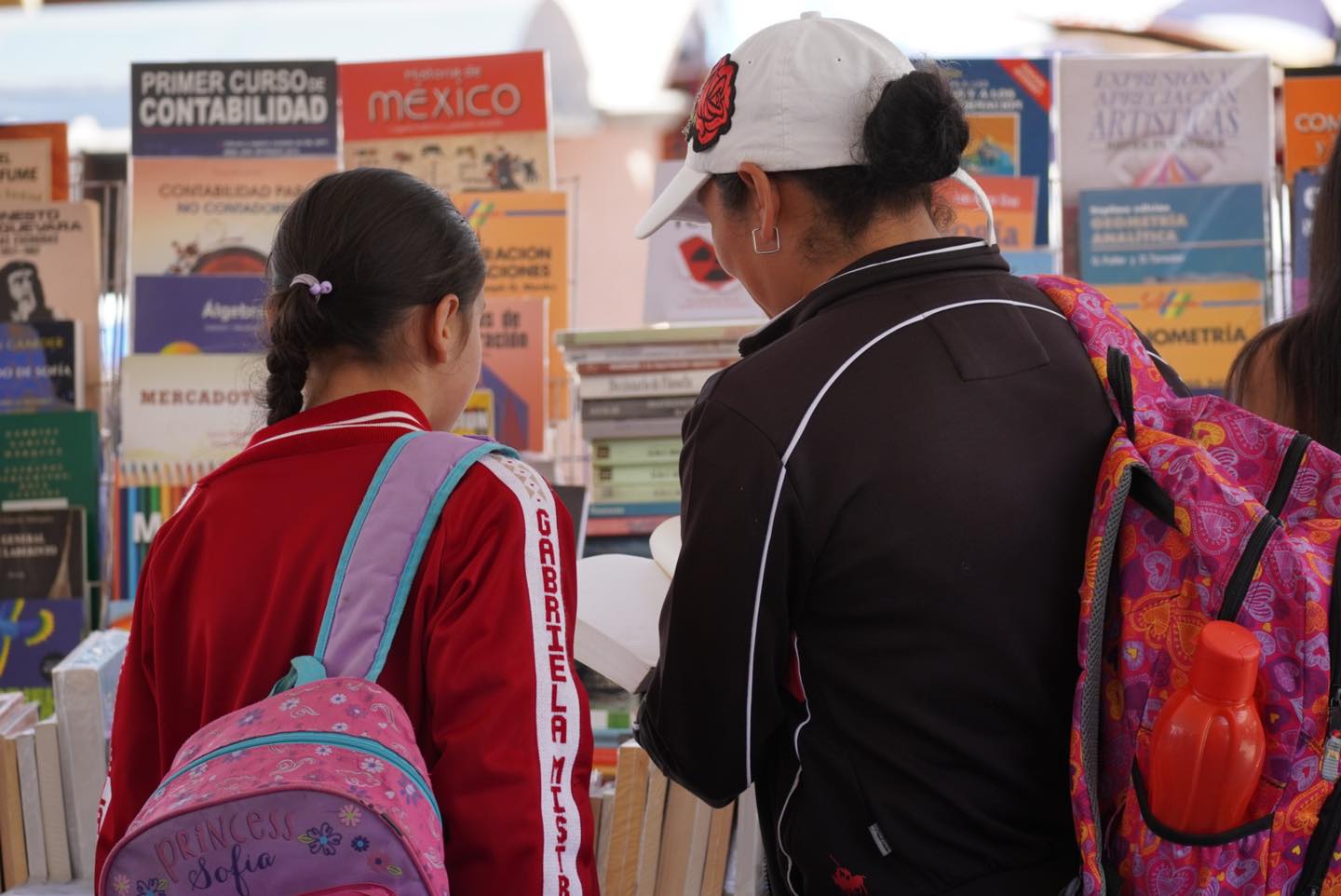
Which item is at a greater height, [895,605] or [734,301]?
[734,301]

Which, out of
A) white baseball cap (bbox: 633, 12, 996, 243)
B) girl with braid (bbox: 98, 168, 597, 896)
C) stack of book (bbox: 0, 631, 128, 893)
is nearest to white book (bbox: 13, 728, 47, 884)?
stack of book (bbox: 0, 631, 128, 893)

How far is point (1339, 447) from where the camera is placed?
1365 millimetres

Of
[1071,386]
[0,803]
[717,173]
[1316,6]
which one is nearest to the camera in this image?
[1071,386]

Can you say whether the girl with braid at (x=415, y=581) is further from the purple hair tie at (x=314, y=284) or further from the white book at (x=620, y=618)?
the white book at (x=620, y=618)

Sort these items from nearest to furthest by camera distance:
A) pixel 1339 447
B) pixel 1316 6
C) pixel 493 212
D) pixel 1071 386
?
pixel 1071 386
pixel 1339 447
pixel 493 212
pixel 1316 6

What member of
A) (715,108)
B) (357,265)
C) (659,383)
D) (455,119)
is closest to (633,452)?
(659,383)

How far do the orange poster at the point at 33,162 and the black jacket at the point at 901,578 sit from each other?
2.46 m

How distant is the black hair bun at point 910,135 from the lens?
1168mm

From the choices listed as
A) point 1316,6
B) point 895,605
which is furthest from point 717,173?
point 1316,6

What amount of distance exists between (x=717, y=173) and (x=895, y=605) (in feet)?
1.51

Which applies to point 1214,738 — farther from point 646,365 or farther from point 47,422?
point 47,422

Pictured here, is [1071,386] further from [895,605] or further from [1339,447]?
[1339,447]

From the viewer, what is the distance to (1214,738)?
0.95 m

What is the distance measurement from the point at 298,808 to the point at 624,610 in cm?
68
